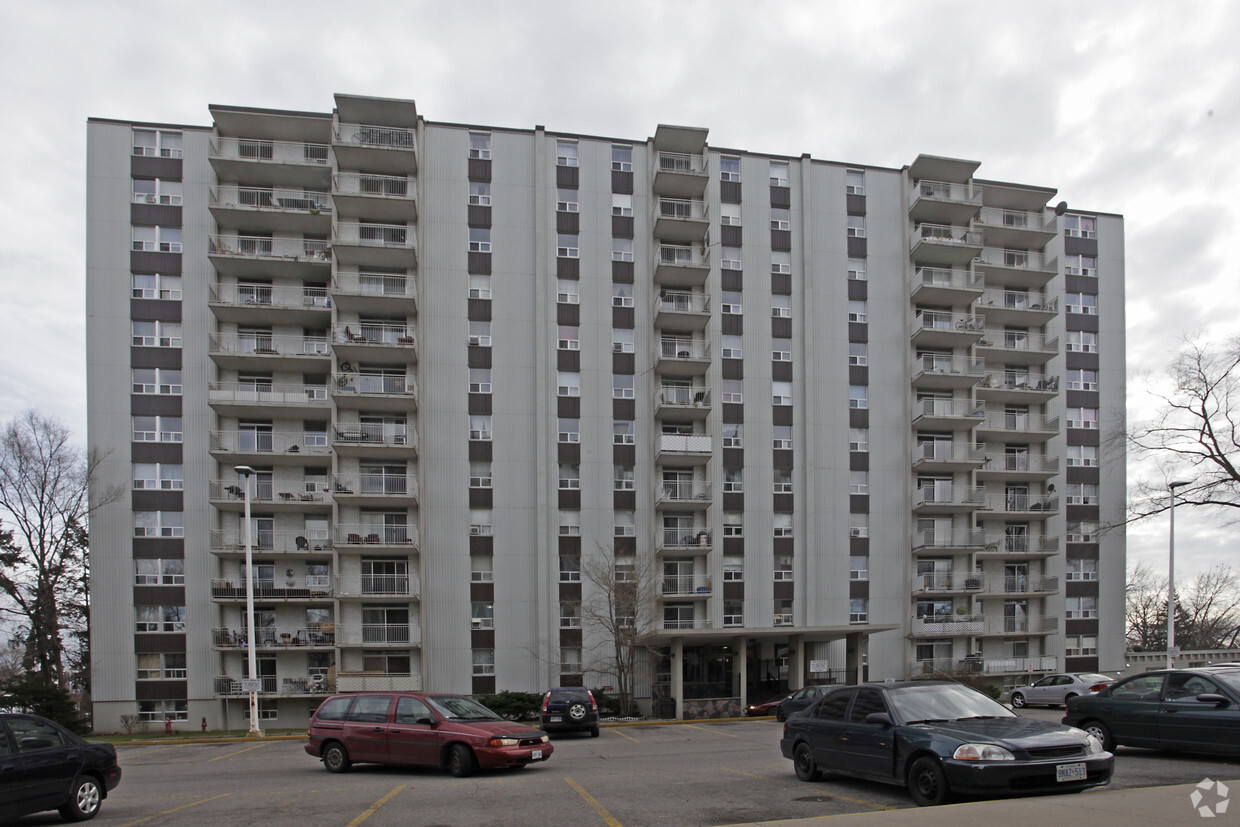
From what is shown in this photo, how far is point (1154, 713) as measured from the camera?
13.7 m

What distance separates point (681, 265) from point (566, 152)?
892cm

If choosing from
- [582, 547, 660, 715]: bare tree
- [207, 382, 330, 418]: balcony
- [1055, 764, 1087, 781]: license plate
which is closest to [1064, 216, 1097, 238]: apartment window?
[582, 547, 660, 715]: bare tree

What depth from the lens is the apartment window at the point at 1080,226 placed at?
50.2 m

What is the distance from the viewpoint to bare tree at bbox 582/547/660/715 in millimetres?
38062

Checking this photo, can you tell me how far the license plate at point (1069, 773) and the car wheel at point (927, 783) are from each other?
1.21m

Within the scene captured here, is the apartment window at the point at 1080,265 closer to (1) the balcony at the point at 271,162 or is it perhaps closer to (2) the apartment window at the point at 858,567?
(2) the apartment window at the point at 858,567

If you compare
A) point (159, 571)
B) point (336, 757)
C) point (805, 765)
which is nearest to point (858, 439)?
point (805, 765)

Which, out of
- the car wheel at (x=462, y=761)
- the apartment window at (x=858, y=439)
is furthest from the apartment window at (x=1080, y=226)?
the car wheel at (x=462, y=761)

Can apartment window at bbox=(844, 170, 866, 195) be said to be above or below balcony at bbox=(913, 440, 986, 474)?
above

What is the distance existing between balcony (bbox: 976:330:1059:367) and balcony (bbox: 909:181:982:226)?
701cm

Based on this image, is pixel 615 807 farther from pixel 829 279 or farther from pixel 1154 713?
pixel 829 279

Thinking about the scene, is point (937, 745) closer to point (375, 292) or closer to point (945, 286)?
point (375, 292)

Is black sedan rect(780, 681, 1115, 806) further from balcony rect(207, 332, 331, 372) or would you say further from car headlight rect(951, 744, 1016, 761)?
balcony rect(207, 332, 331, 372)

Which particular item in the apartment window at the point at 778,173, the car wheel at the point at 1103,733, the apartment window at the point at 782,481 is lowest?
the car wheel at the point at 1103,733
